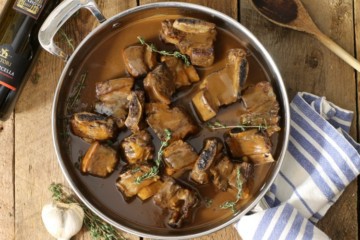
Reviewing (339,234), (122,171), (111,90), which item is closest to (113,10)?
(111,90)

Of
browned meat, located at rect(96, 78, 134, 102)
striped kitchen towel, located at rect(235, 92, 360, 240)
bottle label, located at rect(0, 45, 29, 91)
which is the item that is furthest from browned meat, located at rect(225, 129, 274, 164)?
bottle label, located at rect(0, 45, 29, 91)

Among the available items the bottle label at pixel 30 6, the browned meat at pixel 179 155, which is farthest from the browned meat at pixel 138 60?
the bottle label at pixel 30 6

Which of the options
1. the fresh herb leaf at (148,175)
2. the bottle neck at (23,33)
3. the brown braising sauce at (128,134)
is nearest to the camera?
the fresh herb leaf at (148,175)

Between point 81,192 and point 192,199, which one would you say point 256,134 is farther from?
point 81,192

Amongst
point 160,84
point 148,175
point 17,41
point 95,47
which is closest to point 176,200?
point 148,175

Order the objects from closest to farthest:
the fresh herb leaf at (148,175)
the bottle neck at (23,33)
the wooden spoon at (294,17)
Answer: the fresh herb leaf at (148,175) < the bottle neck at (23,33) < the wooden spoon at (294,17)

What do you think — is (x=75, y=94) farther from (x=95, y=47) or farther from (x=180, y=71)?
(x=180, y=71)

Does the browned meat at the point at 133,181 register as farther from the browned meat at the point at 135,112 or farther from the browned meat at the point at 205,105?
the browned meat at the point at 205,105
